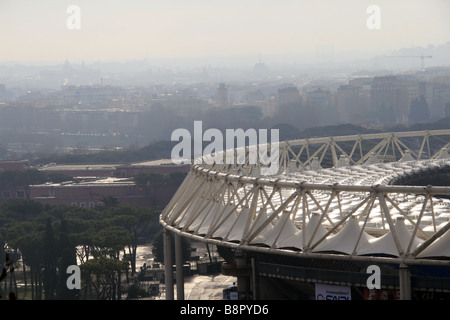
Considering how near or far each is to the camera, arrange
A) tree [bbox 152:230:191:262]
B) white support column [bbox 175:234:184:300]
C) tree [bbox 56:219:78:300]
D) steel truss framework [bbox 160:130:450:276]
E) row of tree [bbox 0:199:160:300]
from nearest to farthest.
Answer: steel truss framework [bbox 160:130:450:276], white support column [bbox 175:234:184:300], tree [bbox 56:219:78:300], row of tree [bbox 0:199:160:300], tree [bbox 152:230:191:262]

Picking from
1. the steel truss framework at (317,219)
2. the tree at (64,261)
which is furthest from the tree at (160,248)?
the steel truss framework at (317,219)

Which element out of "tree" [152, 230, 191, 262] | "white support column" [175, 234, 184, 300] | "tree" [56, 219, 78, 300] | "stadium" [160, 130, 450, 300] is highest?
"stadium" [160, 130, 450, 300]

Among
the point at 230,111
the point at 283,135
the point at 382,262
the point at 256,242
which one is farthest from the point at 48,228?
the point at 230,111

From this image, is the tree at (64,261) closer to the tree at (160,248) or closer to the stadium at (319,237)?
the tree at (160,248)

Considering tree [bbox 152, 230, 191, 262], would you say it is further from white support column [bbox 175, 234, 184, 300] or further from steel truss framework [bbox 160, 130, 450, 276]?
white support column [bbox 175, 234, 184, 300]

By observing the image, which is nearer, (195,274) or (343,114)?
(195,274)

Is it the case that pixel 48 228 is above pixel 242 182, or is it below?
below

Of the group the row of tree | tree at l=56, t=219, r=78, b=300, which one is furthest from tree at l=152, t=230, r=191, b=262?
tree at l=56, t=219, r=78, b=300
